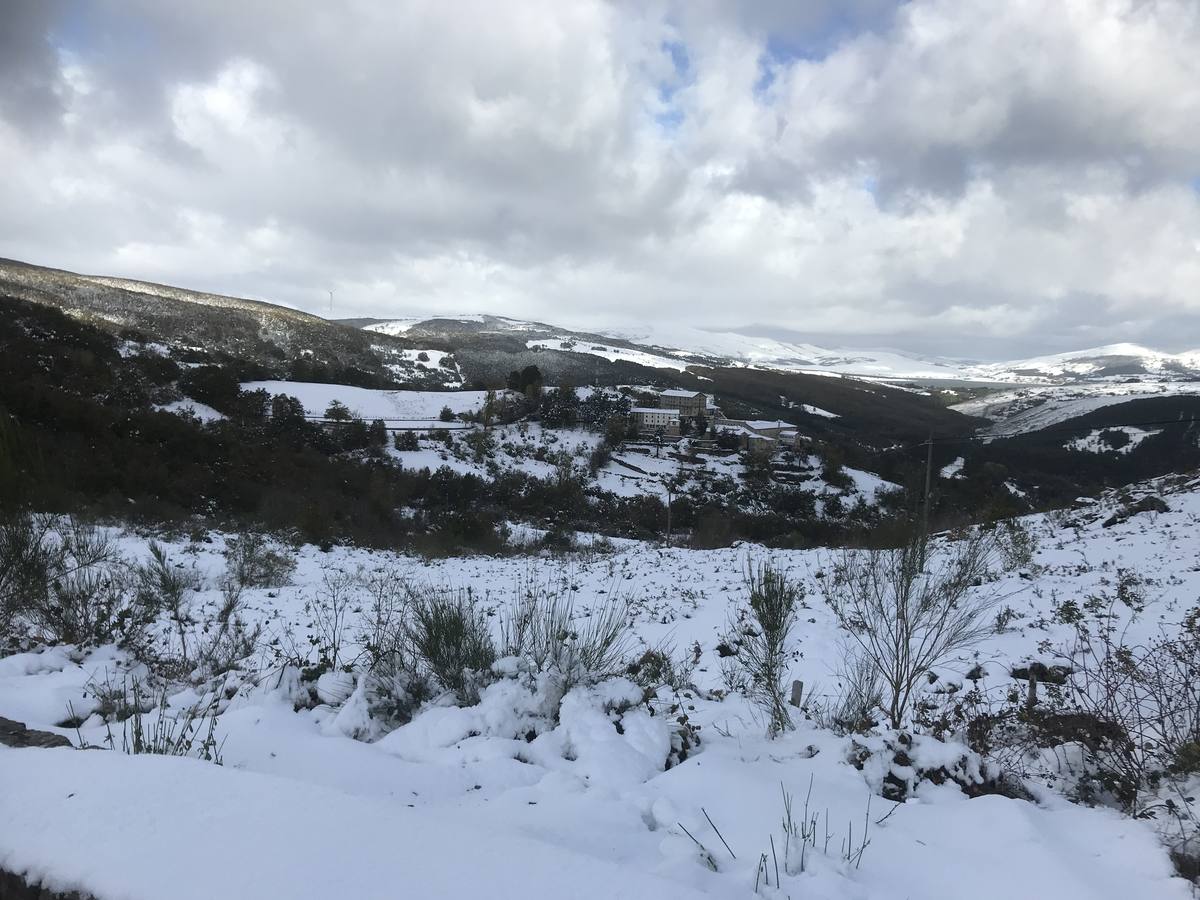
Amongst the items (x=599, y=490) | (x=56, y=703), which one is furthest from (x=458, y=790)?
(x=599, y=490)

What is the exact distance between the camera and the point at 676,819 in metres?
3.16

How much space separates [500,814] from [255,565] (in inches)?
509

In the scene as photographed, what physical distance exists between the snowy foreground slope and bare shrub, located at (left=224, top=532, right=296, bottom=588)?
702cm

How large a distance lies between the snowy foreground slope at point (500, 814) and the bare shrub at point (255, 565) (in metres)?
7.02

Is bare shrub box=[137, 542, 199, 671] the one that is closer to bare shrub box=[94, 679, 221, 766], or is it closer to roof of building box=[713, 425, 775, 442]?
bare shrub box=[94, 679, 221, 766]

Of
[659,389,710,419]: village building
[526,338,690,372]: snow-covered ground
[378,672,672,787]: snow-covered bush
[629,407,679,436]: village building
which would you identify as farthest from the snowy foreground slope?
Answer: [526,338,690,372]: snow-covered ground

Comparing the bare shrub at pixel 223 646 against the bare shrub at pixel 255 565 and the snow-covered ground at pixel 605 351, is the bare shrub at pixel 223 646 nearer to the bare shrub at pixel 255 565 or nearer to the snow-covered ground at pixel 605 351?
the bare shrub at pixel 255 565

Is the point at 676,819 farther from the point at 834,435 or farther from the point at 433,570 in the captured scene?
the point at 834,435

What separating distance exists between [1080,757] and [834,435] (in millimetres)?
83506

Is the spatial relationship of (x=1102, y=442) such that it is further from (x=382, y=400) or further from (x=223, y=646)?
(x=223, y=646)

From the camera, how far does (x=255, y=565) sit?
13461mm

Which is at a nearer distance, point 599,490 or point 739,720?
point 739,720

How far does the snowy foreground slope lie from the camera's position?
6.83ft

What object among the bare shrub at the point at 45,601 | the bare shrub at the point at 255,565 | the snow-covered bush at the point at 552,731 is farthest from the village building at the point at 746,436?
the snow-covered bush at the point at 552,731
